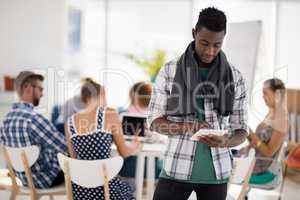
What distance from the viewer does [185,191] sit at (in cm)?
145

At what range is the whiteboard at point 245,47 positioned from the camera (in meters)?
2.05

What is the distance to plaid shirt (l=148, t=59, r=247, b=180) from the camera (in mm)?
1450

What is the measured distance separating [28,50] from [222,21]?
1.90 m

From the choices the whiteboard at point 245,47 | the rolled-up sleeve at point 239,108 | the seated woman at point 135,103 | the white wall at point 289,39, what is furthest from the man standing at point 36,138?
the white wall at point 289,39

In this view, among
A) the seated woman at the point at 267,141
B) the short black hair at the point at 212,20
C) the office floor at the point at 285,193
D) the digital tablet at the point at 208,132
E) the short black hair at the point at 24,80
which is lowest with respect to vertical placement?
the office floor at the point at 285,193

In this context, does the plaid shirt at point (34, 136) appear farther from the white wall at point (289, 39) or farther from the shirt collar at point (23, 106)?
the white wall at point (289, 39)

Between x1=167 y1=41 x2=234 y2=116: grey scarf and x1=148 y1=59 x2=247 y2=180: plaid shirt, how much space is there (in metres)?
0.02

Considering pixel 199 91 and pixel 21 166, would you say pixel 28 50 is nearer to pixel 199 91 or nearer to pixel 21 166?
pixel 21 166

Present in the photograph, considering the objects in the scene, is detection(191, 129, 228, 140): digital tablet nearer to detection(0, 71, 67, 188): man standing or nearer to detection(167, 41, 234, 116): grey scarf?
detection(167, 41, 234, 116): grey scarf

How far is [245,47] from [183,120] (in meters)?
1.10

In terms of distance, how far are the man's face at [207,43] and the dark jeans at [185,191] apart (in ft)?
1.36

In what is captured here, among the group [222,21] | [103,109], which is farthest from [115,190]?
[222,21]

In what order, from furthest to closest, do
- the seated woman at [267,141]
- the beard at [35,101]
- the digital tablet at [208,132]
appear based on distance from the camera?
the seated woman at [267,141] → the beard at [35,101] → the digital tablet at [208,132]

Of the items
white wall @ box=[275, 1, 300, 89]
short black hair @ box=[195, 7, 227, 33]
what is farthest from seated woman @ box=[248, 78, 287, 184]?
short black hair @ box=[195, 7, 227, 33]
